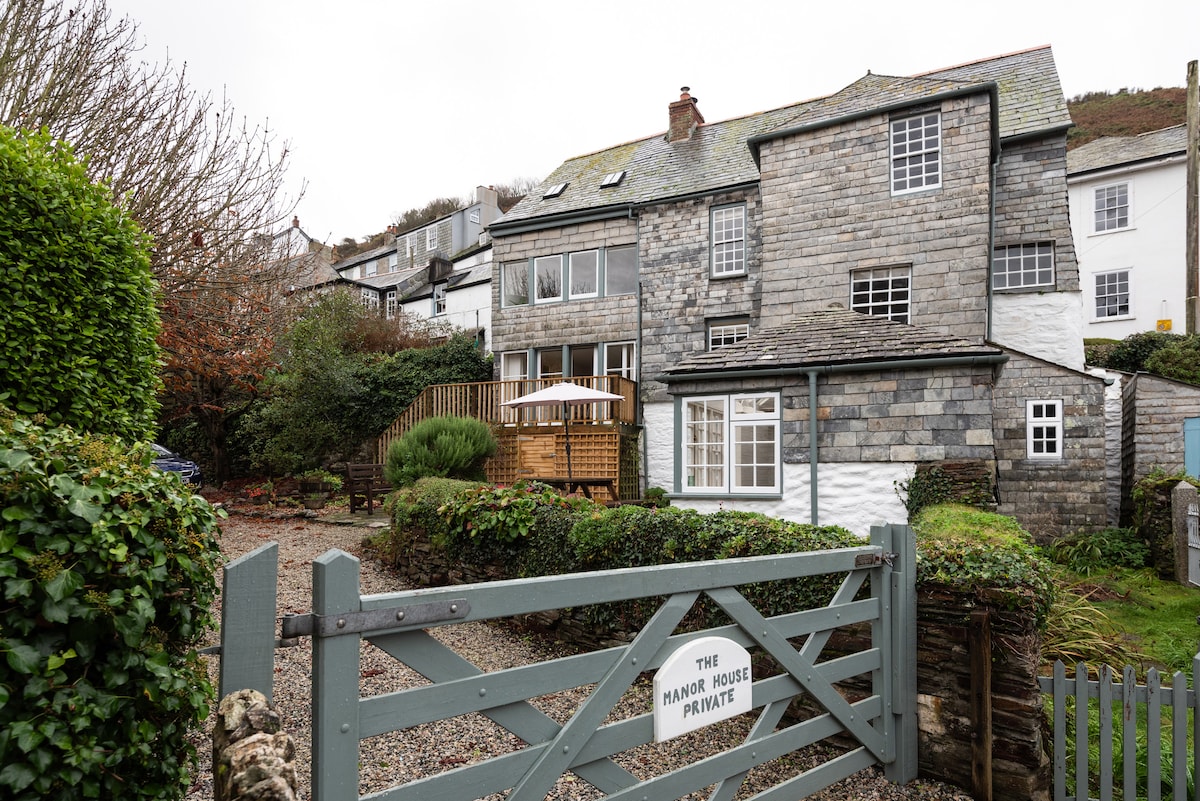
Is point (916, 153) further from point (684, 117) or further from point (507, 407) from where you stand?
point (507, 407)

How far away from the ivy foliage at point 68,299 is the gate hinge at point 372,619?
10.0 ft

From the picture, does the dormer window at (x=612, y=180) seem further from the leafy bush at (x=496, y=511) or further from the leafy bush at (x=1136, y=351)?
the leafy bush at (x=1136, y=351)

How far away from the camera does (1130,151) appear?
25.0m

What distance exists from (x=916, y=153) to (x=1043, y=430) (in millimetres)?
6161

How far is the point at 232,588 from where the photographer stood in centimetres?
169

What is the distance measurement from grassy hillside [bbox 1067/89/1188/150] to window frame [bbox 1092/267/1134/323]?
19.4m

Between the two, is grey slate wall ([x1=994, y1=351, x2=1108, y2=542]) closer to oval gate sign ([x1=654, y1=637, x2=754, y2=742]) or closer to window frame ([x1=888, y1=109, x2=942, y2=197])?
window frame ([x1=888, y1=109, x2=942, y2=197])

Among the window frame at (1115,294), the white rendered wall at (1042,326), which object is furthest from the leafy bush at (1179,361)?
the window frame at (1115,294)

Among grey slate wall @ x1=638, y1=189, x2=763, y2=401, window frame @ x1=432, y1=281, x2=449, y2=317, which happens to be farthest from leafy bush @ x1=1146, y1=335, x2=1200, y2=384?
window frame @ x1=432, y1=281, x2=449, y2=317

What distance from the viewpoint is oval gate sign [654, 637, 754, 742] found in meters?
2.53

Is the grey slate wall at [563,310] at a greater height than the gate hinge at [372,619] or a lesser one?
greater

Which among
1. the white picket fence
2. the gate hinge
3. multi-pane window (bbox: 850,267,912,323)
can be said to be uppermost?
multi-pane window (bbox: 850,267,912,323)

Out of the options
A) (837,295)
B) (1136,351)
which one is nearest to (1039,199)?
(837,295)

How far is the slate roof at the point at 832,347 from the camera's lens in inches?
376
